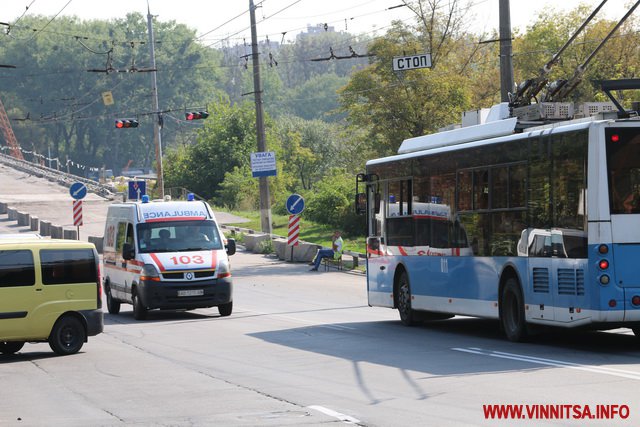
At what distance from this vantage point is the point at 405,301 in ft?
69.7

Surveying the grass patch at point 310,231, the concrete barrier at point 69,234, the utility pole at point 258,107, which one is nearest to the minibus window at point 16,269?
the utility pole at point 258,107

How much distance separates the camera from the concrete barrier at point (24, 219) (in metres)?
65.9

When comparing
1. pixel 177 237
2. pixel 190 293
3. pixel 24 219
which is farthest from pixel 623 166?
pixel 24 219

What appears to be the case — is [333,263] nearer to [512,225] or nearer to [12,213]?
[512,225]

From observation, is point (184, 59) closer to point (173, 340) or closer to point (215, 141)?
point (215, 141)

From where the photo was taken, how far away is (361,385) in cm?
1281

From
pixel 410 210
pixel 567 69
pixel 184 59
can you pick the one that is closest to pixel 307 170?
pixel 567 69

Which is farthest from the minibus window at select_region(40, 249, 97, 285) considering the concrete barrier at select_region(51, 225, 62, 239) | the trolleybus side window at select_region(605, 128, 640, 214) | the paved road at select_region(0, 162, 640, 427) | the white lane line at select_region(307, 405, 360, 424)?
the concrete barrier at select_region(51, 225, 62, 239)

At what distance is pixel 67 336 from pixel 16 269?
1.32 metres

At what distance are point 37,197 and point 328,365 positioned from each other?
7251 centimetres

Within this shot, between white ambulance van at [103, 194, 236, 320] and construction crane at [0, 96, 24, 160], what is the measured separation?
125519mm

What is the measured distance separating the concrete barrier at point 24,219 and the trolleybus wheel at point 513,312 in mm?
51882

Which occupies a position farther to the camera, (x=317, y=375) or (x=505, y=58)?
(x=505, y=58)

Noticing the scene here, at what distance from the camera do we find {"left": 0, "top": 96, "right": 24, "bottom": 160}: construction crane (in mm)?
149250
